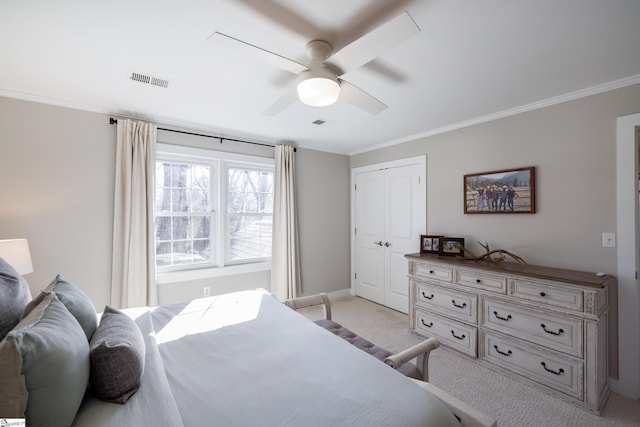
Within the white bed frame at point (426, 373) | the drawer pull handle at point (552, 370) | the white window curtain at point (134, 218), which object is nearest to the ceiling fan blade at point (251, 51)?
the white bed frame at point (426, 373)

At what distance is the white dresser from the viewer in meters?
1.96

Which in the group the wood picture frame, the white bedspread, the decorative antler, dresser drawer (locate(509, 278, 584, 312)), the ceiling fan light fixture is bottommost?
the white bedspread

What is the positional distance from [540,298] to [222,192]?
3.49 meters

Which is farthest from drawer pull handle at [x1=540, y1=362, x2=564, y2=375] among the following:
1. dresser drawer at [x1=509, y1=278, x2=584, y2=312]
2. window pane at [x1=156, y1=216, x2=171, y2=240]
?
window pane at [x1=156, y1=216, x2=171, y2=240]

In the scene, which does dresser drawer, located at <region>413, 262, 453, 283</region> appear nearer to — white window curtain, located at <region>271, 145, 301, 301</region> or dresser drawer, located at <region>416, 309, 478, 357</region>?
dresser drawer, located at <region>416, 309, 478, 357</region>

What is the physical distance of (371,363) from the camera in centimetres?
132

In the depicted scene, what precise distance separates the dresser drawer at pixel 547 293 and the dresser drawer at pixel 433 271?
56 cm

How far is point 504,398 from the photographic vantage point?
2.06m

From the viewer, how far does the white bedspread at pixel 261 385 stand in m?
0.95

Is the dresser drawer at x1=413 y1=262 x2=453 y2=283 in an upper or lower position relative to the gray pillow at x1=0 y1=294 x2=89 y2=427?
lower

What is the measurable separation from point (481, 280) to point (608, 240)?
1.00 metres

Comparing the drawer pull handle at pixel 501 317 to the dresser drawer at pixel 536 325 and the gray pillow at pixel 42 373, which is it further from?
the gray pillow at pixel 42 373

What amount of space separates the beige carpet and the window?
2106mm

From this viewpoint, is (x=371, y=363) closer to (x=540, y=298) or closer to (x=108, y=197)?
(x=540, y=298)
